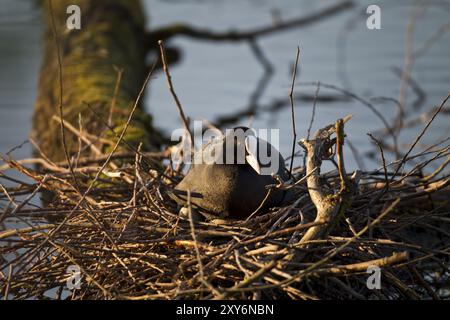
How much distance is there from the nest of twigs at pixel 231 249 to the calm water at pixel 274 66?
3163mm

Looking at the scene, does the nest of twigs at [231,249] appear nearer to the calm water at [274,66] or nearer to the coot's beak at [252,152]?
the coot's beak at [252,152]

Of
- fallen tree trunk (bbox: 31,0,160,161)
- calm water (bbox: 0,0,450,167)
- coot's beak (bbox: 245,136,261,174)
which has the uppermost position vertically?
calm water (bbox: 0,0,450,167)

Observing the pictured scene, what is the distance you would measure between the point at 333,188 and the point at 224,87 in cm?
565

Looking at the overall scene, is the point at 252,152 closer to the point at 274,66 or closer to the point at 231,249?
the point at 231,249

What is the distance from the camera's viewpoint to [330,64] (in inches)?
385

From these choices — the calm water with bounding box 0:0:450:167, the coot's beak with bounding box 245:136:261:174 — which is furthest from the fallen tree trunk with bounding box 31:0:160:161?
the coot's beak with bounding box 245:136:261:174

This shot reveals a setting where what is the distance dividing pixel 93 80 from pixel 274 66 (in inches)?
150

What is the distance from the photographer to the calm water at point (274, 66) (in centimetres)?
852

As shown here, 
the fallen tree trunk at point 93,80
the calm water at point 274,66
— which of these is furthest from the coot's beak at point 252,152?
the calm water at point 274,66

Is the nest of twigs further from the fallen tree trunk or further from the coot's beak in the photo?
the fallen tree trunk

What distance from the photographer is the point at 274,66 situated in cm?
1007

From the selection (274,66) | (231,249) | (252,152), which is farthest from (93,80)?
(274,66)

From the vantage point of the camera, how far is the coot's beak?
3.76 metres

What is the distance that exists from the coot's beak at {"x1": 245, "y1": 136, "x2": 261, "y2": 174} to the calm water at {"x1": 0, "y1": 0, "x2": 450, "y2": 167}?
316 centimetres
